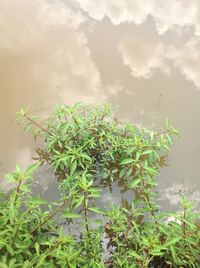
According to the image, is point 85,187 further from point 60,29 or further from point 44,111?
point 60,29

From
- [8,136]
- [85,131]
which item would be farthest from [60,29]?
[85,131]

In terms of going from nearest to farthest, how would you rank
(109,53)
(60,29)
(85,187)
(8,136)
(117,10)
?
1. (85,187)
2. (8,136)
3. (109,53)
4. (60,29)
5. (117,10)

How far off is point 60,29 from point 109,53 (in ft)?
3.81

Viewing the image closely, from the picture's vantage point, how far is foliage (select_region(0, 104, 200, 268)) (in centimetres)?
267

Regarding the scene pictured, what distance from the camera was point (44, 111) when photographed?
4.87m

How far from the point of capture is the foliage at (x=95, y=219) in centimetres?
267

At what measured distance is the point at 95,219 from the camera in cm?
352

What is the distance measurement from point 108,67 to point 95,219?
3.05 metres

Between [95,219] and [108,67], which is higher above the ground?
[108,67]

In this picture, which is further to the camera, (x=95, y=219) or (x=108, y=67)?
(x=108, y=67)

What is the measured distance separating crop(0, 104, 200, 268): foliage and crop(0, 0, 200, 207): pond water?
358 mm

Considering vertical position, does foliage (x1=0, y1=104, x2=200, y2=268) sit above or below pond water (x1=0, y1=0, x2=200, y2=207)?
below

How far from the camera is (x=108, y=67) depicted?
5941mm

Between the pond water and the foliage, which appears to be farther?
the pond water
